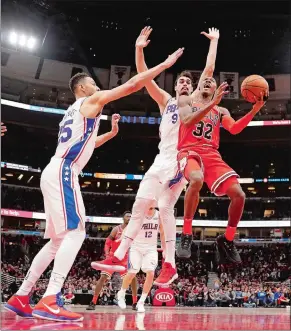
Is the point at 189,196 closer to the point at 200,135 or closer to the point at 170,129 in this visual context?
the point at 200,135

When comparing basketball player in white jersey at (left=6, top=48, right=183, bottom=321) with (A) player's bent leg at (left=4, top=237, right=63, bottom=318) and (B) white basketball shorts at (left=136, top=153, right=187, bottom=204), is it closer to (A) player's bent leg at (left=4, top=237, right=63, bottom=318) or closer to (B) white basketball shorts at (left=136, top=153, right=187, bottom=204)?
(A) player's bent leg at (left=4, top=237, right=63, bottom=318)

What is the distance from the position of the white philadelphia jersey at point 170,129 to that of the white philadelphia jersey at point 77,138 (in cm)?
174

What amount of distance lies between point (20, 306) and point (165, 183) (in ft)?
8.43

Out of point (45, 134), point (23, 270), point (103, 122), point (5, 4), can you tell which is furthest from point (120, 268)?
point (45, 134)

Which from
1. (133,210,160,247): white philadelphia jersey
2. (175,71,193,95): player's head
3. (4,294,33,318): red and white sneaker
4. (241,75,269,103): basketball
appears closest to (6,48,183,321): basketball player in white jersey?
(4,294,33,318): red and white sneaker

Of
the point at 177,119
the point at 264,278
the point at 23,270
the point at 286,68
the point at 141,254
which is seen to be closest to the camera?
the point at 177,119

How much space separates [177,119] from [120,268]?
225 cm

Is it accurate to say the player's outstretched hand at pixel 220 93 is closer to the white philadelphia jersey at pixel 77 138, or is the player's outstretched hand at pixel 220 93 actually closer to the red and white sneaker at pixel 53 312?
the white philadelphia jersey at pixel 77 138

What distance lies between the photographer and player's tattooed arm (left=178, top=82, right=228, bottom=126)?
5.54 metres

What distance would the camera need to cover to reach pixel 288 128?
3434 centimetres

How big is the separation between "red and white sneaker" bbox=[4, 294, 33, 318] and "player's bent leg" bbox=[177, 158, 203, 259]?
1.92 meters

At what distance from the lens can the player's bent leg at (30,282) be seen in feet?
16.9

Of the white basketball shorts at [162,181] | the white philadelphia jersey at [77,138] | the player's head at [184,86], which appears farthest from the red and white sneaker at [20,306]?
the player's head at [184,86]

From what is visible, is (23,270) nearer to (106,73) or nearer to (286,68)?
(106,73)
